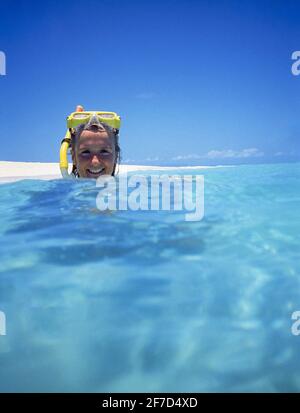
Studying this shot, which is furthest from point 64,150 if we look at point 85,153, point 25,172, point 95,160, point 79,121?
point 25,172

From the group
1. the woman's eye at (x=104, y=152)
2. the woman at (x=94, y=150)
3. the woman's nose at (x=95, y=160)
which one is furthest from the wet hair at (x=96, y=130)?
the woman's nose at (x=95, y=160)

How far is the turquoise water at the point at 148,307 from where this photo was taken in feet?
4.20

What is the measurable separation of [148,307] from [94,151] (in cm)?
359

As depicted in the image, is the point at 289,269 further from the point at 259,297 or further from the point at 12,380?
the point at 12,380

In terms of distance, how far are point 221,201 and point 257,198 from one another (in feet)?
2.39

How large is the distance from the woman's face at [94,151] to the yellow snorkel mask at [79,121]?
0.65 metres

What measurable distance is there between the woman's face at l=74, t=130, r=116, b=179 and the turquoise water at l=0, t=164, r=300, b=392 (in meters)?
2.03

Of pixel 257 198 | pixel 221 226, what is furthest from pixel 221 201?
pixel 221 226

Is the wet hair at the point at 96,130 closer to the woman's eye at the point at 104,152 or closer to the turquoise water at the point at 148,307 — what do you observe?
the woman's eye at the point at 104,152

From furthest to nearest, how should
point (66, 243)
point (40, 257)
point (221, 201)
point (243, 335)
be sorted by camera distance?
point (221, 201) → point (66, 243) → point (40, 257) → point (243, 335)

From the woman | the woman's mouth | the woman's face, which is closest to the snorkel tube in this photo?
the woman

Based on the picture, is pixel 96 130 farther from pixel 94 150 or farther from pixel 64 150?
pixel 64 150

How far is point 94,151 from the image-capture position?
16.1 feet
